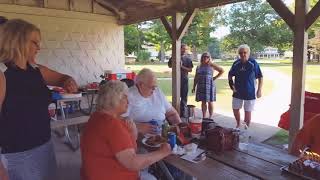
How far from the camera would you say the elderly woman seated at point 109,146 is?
4.91 feet

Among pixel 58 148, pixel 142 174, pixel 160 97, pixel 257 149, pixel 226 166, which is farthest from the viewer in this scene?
pixel 58 148

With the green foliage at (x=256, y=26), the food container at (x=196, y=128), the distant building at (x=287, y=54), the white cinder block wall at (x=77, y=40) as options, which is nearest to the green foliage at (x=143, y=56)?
the green foliage at (x=256, y=26)

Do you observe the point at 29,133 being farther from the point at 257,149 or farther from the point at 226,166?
the point at 257,149

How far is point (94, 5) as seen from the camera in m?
6.46

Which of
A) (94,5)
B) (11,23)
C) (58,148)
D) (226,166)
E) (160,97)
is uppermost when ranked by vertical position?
(94,5)

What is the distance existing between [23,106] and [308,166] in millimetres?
1464

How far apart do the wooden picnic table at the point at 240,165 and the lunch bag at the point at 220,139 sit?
0.14 ft

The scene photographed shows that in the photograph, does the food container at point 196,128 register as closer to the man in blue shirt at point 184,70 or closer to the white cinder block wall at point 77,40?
the man in blue shirt at point 184,70

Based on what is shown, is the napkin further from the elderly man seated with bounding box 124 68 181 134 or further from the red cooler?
the red cooler

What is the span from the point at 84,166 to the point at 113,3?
5.40 m

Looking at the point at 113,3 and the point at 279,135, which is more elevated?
the point at 113,3

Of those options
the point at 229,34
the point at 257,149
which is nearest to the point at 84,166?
the point at 257,149

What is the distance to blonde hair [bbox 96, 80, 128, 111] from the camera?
63.5 inches

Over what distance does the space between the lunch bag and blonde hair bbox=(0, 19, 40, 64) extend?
1.19m
